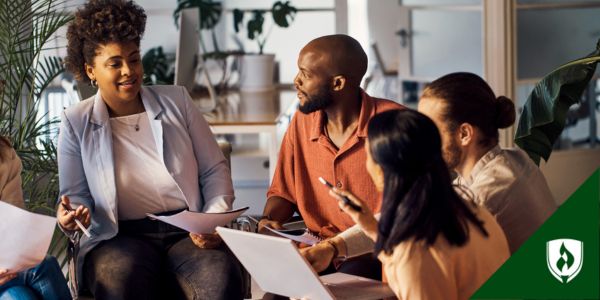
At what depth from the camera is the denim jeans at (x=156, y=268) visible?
2.90 metres

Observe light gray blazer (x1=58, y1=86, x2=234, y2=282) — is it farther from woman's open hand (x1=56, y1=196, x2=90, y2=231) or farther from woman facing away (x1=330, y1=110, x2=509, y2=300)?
woman facing away (x1=330, y1=110, x2=509, y2=300)

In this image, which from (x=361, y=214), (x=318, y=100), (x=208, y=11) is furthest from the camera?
(x=208, y=11)

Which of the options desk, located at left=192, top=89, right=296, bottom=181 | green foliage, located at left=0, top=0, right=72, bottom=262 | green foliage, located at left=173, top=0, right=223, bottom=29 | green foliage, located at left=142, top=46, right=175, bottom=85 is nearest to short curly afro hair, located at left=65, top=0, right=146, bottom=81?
green foliage, located at left=0, top=0, right=72, bottom=262

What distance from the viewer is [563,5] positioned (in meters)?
5.99

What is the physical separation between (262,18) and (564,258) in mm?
5165

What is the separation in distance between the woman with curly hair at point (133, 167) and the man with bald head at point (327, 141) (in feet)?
0.64

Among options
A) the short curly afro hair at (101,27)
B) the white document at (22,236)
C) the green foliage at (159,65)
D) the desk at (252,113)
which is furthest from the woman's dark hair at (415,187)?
the green foliage at (159,65)

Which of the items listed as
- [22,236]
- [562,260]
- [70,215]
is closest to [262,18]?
[70,215]

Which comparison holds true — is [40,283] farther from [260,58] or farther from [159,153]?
[260,58]

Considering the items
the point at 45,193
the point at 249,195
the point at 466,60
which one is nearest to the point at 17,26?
the point at 45,193

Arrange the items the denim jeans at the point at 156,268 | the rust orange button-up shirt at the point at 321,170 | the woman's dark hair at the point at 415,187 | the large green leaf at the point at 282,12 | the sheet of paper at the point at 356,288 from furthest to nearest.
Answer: the large green leaf at the point at 282,12 < the rust orange button-up shirt at the point at 321,170 < the denim jeans at the point at 156,268 < the sheet of paper at the point at 356,288 < the woman's dark hair at the point at 415,187

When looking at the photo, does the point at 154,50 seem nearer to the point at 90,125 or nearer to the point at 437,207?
the point at 90,125

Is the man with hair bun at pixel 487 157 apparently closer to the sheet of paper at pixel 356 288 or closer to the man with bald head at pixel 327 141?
the sheet of paper at pixel 356 288

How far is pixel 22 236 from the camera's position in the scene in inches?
103
